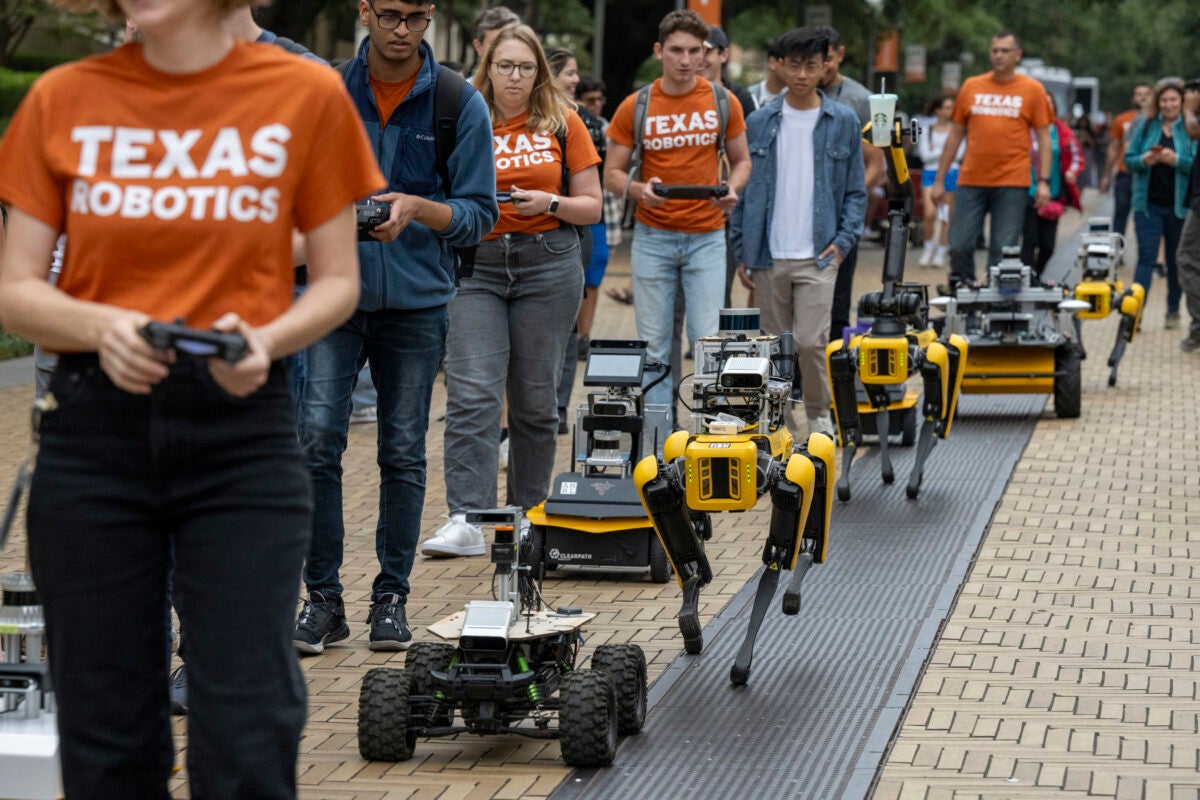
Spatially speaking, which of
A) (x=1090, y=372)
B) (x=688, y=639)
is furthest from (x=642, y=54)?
(x=688, y=639)

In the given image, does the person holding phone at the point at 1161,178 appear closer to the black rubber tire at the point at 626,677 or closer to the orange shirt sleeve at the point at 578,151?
the orange shirt sleeve at the point at 578,151

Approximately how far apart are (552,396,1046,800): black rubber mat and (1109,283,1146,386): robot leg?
3.60 metres

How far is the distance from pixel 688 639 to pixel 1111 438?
5.37 meters

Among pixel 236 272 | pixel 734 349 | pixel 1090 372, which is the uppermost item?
pixel 236 272

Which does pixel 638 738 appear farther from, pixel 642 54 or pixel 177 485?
pixel 642 54

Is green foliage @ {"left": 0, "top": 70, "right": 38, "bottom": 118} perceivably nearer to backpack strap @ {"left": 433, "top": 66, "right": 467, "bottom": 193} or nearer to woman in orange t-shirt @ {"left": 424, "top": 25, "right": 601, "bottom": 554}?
woman in orange t-shirt @ {"left": 424, "top": 25, "right": 601, "bottom": 554}

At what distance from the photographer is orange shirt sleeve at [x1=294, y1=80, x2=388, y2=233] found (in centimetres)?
294

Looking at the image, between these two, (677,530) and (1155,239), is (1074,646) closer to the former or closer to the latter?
(677,530)

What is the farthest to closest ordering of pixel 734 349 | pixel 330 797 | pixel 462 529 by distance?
pixel 462 529 → pixel 734 349 → pixel 330 797

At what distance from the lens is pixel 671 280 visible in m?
9.05

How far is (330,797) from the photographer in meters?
4.49

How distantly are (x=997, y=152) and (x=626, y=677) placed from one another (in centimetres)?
860

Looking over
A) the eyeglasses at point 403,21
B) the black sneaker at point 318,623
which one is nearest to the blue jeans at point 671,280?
the black sneaker at point 318,623

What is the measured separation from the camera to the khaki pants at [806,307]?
30.8 feet
